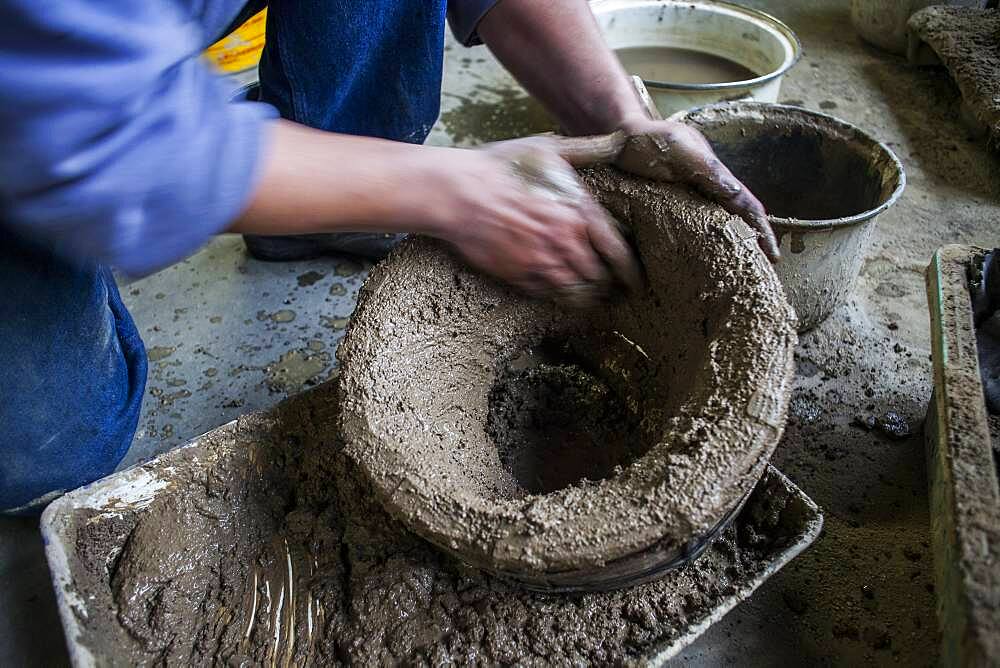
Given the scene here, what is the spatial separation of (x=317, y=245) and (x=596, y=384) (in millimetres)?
997

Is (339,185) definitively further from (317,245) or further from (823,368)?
(823,368)

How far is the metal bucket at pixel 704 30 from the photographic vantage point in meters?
2.28

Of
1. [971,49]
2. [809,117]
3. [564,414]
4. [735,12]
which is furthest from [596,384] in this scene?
[971,49]

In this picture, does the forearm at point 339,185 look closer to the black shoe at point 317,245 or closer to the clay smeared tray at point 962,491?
the clay smeared tray at point 962,491

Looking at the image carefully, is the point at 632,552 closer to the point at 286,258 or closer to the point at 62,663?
the point at 62,663

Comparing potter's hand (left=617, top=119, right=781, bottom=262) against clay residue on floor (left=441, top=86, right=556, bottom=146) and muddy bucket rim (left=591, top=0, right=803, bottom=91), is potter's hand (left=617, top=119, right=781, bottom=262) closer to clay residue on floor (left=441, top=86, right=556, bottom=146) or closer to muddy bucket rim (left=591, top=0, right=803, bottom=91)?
muddy bucket rim (left=591, top=0, right=803, bottom=91)

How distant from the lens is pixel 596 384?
1398mm

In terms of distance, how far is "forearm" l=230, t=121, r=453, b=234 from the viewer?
0.96 metres

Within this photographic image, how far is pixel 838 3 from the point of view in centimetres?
307

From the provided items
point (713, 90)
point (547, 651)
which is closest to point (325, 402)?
point (547, 651)

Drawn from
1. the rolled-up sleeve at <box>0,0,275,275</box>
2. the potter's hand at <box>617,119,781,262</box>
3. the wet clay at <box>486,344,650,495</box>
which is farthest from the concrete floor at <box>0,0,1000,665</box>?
the rolled-up sleeve at <box>0,0,275,275</box>

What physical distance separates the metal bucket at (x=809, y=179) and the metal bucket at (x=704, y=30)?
0.59 m

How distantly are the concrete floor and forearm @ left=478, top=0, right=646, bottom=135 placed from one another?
0.77 m

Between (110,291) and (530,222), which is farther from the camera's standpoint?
(110,291)
